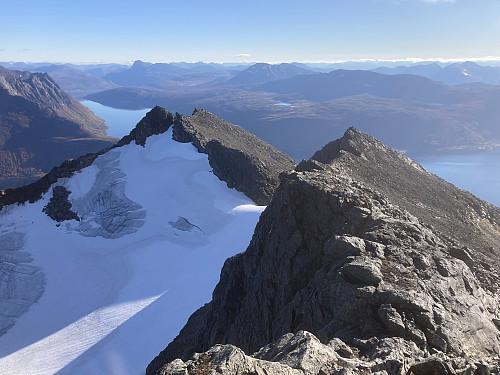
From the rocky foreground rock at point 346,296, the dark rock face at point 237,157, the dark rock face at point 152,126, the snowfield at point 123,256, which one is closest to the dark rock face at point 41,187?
the snowfield at point 123,256

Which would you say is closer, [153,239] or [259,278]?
[259,278]

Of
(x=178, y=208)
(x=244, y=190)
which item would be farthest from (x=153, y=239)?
(x=244, y=190)

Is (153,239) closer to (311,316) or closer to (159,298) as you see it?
(159,298)

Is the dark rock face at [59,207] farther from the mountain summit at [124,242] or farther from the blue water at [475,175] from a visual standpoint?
the blue water at [475,175]

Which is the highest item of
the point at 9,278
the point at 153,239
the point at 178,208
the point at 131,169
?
the point at 131,169

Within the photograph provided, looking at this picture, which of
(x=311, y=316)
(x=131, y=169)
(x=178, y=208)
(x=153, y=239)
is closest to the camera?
(x=311, y=316)

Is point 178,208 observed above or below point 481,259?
below

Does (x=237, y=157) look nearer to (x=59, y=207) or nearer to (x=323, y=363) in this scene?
(x=59, y=207)
